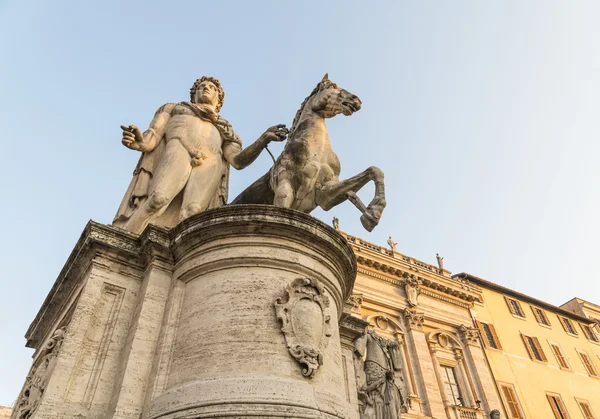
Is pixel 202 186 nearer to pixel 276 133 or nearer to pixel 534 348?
pixel 276 133

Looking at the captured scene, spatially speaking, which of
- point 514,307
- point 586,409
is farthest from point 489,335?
point 586,409

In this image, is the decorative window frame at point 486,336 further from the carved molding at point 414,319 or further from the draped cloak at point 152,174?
the draped cloak at point 152,174

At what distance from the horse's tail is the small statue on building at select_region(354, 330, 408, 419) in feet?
7.24

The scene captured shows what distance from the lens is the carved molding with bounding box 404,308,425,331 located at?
79.5 ft

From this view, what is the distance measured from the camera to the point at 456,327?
26000mm

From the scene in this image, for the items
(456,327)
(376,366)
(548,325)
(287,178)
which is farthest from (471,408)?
(287,178)

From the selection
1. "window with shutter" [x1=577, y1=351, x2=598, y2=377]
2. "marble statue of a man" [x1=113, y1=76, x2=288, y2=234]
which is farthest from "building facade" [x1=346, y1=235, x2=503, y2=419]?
"marble statue of a man" [x1=113, y1=76, x2=288, y2=234]

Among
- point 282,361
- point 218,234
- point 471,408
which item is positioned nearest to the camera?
point 282,361

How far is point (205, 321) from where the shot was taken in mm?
3854

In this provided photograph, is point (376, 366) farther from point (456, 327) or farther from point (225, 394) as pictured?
point (456, 327)

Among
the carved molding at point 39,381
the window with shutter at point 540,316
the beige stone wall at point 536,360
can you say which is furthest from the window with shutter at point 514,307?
the carved molding at point 39,381

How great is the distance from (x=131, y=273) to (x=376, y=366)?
310 centimetres

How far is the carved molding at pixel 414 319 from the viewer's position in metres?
24.2

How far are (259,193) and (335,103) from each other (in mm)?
1642
